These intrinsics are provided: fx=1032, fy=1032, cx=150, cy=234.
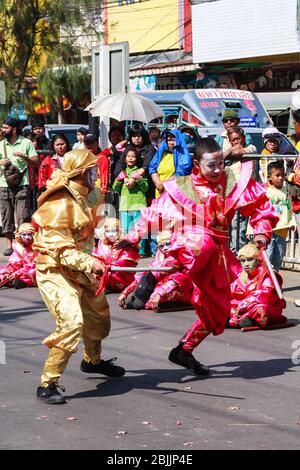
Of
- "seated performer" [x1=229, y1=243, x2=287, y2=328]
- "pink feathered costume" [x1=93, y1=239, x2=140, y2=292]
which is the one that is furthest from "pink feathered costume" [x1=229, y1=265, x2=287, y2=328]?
"pink feathered costume" [x1=93, y1=239, x2=140, y2=292]

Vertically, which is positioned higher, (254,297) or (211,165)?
(211,165)

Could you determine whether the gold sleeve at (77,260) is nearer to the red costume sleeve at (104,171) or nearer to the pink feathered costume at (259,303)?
the pink feathered costume at (259,303)

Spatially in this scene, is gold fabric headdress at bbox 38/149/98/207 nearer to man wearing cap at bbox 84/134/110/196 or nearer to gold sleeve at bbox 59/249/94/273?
gold sleeve at bbox 59/249/94/273

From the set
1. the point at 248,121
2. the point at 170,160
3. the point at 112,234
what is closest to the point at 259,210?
the point at 112,234

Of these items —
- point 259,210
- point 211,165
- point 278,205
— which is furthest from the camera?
point 278,205

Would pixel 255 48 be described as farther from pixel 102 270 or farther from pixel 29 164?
pixel 102 270

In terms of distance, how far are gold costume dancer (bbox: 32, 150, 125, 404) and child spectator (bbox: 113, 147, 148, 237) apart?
6.12m

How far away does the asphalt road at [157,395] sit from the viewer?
229 inches

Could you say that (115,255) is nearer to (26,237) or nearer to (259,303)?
(26,237)

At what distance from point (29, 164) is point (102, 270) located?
7997mm

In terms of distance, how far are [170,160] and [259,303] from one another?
13.1ft

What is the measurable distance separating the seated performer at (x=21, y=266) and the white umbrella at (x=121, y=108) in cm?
321

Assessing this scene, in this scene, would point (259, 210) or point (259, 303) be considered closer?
point (259, 210)

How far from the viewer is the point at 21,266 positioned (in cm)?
1184
